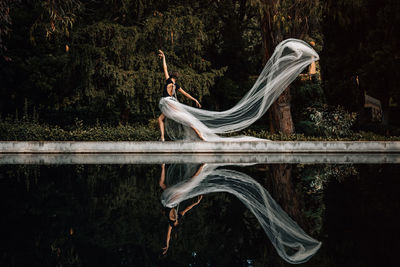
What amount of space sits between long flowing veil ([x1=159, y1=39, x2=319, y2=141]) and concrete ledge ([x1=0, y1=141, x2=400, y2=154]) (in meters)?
0.54

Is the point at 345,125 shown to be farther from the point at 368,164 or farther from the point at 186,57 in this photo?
the point at 186,57

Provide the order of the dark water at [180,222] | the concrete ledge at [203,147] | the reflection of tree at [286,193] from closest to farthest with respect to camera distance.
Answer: the dark water at [180,222]
the reflection of tree at [286,193]
the concrete ledge at [203,147]

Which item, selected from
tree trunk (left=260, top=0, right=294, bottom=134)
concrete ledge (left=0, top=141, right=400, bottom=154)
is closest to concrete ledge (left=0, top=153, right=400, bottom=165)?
concrete ledge (left=0, top=141, right=400, bottom=154)

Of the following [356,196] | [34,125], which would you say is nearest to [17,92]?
[34,125]

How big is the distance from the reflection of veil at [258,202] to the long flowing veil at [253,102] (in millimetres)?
4701

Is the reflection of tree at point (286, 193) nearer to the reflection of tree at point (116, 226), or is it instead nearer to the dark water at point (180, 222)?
the dark water at point (180, 222)

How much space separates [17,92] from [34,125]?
288 inches

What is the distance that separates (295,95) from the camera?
24484 mm

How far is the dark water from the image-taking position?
4508mm

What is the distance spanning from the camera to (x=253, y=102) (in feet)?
52.7

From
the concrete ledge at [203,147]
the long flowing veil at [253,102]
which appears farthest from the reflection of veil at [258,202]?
the long flowing veil at [253,102]

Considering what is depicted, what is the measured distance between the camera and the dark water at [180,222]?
14.8 ft

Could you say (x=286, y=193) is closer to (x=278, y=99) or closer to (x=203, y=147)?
(x=203, y=147)

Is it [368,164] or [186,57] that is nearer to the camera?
[368,164]
